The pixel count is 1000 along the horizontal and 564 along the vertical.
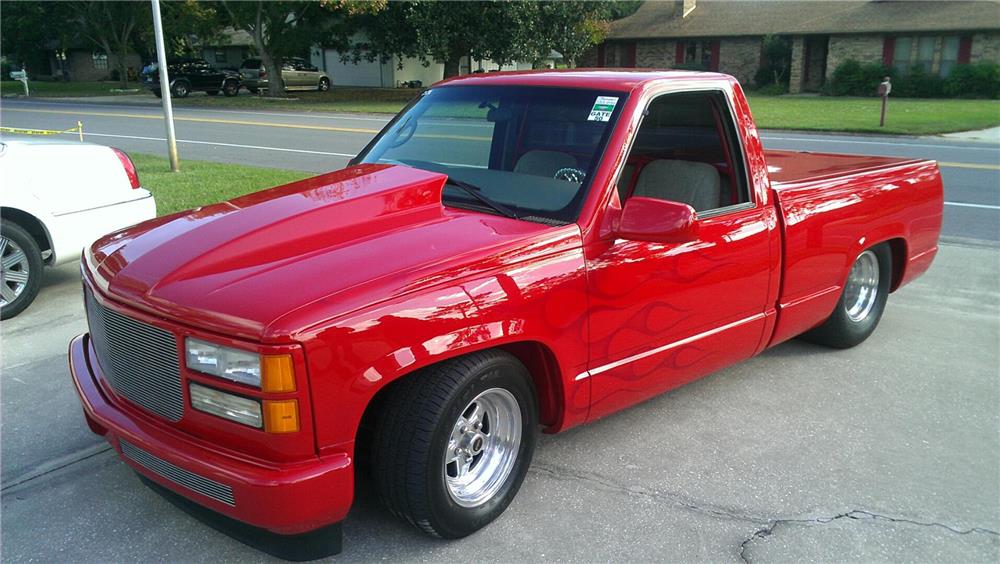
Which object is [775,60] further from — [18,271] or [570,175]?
[570,175]

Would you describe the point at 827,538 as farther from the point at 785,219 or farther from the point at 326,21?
the point at 326,21

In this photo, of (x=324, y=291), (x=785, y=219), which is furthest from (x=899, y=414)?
(x=324, y=291)

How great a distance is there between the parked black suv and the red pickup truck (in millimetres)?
36488

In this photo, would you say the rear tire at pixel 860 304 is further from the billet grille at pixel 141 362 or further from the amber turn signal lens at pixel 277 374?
the billet grille at pixel 141 362

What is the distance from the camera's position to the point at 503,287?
3.00 metres

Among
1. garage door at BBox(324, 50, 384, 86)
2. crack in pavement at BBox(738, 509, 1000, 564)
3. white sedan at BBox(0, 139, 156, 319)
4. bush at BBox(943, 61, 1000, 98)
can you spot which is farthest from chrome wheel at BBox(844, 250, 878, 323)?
garage door at BBox(324, 50, 384, 86)

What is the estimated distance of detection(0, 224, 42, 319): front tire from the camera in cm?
564

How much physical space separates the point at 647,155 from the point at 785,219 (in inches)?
33.2

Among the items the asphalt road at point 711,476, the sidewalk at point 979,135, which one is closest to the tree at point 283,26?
the sidewalk at point 979,135

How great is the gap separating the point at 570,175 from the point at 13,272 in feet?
14.5

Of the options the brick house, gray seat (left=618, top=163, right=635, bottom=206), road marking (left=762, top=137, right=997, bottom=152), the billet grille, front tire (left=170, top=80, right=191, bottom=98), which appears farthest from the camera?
the brick house

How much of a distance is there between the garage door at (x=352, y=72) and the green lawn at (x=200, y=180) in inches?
1469

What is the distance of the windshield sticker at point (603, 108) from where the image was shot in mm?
3643

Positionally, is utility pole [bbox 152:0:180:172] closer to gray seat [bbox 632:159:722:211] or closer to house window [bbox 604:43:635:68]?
gray seat [bbox 632:159:722:211]
